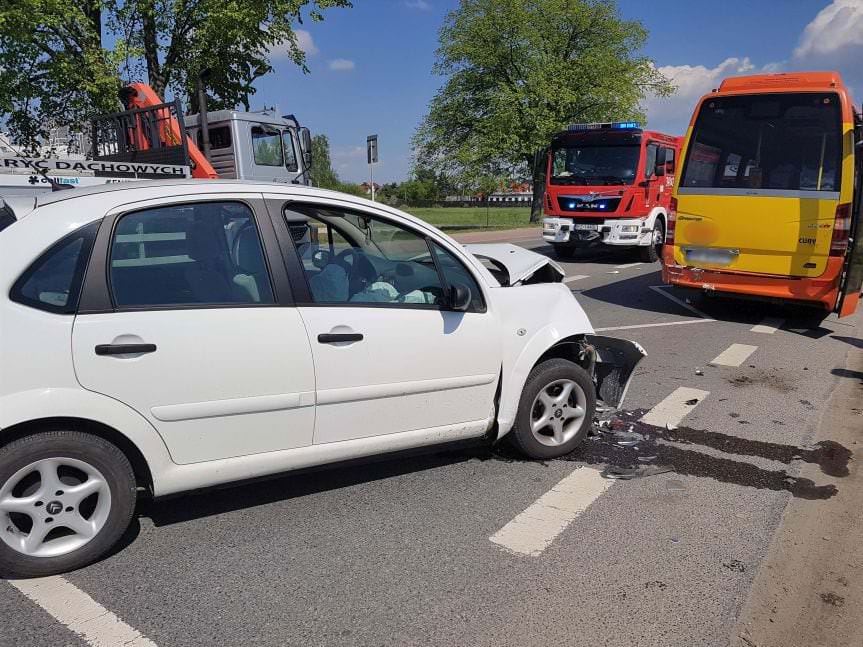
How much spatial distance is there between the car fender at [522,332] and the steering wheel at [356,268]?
0.70 m

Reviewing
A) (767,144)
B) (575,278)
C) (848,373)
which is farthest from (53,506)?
(575,278)

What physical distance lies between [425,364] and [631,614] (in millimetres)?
1474

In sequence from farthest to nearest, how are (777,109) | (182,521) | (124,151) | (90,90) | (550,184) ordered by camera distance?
(550,184) < (90,90) < (124,151) < (777,109) < (182,521)

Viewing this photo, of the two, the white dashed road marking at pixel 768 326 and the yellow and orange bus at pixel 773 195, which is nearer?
the yellow and orange bus at pixel 773 195

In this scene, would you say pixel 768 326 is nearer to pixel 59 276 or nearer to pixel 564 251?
pixel 59 276

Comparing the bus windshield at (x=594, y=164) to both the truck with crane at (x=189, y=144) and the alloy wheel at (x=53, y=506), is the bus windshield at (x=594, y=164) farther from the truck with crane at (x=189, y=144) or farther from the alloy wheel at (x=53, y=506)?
the alloy wheel at (x=53, y=506)

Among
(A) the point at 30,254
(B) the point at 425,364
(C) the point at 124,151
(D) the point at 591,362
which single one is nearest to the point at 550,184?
(C) the point at 124,151

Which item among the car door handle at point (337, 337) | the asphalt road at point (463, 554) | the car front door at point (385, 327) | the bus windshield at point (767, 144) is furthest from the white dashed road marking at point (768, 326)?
the car door handle at point (337, 337)

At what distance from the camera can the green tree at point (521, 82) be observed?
2966 centimetres

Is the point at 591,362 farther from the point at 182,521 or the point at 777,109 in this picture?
the point at 777,109

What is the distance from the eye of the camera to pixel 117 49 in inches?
539

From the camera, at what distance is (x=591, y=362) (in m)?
4.43

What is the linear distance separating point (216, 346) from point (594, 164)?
13.5 m

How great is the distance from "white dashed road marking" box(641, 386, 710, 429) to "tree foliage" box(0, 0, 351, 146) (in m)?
12.1
